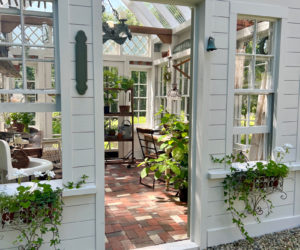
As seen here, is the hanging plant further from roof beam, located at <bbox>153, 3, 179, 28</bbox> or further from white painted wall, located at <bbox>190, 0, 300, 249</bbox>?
roof beam, located at <bbox>153, 3, 179, 28</bbox>

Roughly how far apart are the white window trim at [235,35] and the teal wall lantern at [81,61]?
1.38 meters

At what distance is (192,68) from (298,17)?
4.33 ft

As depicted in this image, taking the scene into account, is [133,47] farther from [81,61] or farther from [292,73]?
[81,61]

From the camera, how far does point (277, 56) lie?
2906 millimetres

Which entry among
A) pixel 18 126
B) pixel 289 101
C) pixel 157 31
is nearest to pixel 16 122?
pixel 18 126

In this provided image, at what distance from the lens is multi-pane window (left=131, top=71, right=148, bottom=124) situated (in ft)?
22.5

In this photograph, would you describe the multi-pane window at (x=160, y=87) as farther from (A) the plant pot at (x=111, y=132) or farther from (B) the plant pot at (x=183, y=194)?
(B) the plant pot at (x=183, y=194)

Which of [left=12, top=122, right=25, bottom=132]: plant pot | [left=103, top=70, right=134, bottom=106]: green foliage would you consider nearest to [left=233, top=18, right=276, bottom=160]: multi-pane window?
[left=103, top=70, right=134, bottom=106]: green foliage

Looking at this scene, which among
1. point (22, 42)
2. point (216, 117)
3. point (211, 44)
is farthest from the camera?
point (216, 117)

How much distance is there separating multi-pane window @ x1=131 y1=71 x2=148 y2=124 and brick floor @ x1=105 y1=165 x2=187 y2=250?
247 centimetres

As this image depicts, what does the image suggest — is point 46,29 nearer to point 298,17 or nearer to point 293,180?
point 298,17

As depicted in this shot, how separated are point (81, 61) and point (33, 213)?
1.21 meters

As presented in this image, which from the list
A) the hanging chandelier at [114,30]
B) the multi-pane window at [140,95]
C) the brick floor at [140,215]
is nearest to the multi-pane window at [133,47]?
the multi-pane window at [140,95]

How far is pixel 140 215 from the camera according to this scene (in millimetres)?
3410
